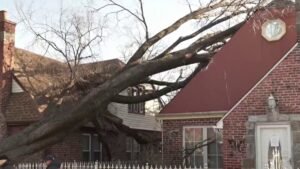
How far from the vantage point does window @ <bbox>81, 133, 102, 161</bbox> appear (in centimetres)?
2625

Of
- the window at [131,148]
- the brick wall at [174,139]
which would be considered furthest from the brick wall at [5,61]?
the window at [131,148]

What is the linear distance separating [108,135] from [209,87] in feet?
23.5

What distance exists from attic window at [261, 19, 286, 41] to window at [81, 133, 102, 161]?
36.8 feet

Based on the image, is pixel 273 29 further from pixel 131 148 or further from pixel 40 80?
pixel 131 148

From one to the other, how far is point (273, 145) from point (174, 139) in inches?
218

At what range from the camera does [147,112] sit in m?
35.0

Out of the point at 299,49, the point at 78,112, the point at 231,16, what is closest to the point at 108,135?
the point at 78,112

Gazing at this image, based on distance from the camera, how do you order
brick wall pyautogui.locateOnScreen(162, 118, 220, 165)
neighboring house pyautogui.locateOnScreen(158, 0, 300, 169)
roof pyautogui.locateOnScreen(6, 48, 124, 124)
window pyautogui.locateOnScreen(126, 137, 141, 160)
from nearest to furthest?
neighboring house pyautogui.locateOnScreen(158, 0, 300, 169)
brick wall pyautogui.locateOnScreen(162, 118, 220, 165)
roof pyautogui.locateOnScreen(6, 48, 124, 124)
window pyautogui.locateOnScreen(126, 137, 141, 160)

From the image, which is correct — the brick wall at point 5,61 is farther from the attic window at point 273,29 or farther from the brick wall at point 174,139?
the attic window at point 273,29

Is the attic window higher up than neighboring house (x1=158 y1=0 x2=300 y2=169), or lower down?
higher up

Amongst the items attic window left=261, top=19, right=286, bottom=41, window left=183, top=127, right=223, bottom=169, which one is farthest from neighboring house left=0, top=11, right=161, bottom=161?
attic window left=261, top=19, right=286, bottom=41

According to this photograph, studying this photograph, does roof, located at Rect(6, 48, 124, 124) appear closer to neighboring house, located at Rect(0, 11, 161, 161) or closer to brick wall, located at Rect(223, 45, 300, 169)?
neighboring house, located at Rect(0, 11, 161, 161)

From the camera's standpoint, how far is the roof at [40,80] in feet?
76.2

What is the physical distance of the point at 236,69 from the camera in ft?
68.4
